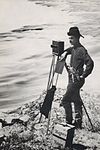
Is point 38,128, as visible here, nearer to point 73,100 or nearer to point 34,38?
point 73,100

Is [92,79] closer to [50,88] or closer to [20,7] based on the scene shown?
[50,88]

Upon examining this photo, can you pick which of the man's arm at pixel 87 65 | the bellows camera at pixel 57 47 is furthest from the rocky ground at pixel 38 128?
the bellows camera at pixel 57 47

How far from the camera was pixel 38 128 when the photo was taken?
1.70m

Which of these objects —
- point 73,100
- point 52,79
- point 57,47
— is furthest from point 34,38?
point 73,100

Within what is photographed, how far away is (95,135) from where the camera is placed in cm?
165

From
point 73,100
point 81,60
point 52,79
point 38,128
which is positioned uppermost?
point 81,60

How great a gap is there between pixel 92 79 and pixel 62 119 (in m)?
0.27

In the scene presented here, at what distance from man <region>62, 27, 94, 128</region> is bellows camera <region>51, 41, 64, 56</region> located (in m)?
0.03

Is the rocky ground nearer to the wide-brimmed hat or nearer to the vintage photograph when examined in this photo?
the vintage photograph

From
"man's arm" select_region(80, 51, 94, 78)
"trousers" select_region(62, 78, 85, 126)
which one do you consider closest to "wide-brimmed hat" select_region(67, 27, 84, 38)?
"man's arm" select_region(80, 51, 94, 78)

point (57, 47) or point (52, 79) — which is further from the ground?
point (57, 47)

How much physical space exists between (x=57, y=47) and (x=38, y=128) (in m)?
0.47

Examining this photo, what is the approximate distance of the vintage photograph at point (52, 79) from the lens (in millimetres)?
1673

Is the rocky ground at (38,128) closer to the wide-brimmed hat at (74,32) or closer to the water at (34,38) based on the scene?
the water at (34,38)
